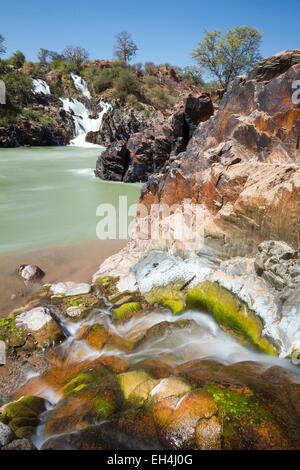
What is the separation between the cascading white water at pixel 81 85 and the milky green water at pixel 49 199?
25367 mm

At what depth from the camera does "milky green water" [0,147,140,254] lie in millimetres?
10070

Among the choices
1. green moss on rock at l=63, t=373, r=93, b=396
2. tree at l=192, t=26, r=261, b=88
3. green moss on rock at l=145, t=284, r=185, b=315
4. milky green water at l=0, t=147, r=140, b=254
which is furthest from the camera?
tree at l=192, t=26, r=261, b=88

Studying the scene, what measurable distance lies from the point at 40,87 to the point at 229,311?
151ft

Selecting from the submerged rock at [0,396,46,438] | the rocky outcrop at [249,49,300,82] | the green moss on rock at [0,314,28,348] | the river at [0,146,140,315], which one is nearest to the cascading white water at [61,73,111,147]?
the river at [0,146,140,315]

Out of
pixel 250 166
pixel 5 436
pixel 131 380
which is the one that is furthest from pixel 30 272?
pixel 250 166

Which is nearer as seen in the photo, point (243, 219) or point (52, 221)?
point (243, 219)

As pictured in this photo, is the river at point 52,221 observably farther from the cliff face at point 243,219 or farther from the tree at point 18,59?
the tree at point 18,59

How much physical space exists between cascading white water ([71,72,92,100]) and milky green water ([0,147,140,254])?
83.2 feet

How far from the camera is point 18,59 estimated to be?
47500 mm

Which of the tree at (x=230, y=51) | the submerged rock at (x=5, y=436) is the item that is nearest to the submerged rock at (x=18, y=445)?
the submerged rock at (x=5, y=436)

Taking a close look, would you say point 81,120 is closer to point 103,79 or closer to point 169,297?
point 103,79

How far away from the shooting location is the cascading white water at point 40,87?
42.1 metres

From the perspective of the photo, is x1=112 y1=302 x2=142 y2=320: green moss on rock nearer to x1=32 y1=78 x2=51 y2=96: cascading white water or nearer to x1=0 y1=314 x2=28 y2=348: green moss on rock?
x1=0 y1=314 x2=28 y2=348: green moss on rock
